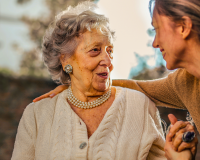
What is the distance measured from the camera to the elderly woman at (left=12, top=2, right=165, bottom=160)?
1774 mm

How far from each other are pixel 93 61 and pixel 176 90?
0.70m

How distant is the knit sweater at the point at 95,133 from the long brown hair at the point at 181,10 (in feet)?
2.54

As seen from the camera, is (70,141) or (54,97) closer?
(70,141)

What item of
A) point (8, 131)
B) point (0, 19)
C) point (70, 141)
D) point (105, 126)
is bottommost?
point (8, 131)

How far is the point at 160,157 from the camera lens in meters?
1.89

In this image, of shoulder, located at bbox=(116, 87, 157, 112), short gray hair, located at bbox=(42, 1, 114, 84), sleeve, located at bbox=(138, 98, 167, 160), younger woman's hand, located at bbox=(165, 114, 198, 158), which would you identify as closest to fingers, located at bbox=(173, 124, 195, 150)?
younger woman's hand, located at bbox=(165, 114, 198, 158)

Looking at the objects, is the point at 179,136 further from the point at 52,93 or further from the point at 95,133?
the point at 52,93

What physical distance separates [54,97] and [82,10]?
31.7 inches

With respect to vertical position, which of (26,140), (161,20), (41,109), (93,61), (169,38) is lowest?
(26,140)

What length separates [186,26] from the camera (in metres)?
1.41

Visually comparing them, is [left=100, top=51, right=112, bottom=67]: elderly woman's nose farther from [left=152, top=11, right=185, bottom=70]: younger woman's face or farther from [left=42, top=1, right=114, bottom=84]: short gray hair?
[left=152, top=11, right=185, bottom=70]: younger woman's face

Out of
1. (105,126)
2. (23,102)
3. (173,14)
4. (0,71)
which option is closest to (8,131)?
(23,102)

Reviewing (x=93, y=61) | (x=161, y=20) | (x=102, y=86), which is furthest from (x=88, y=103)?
(x=161, y=20)

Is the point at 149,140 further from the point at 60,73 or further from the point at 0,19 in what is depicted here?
the point at 0,19
